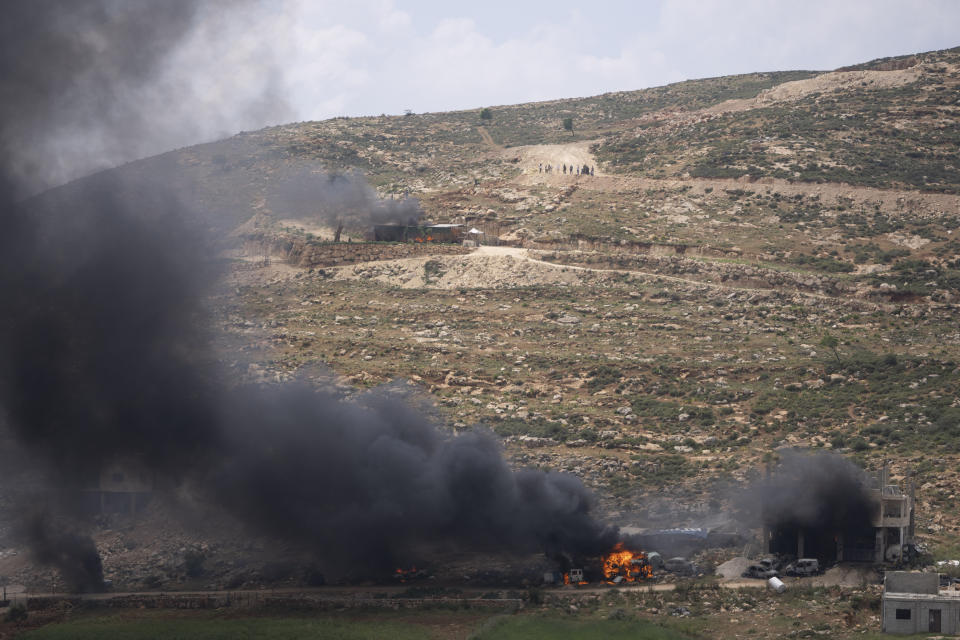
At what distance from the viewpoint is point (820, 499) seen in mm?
48594

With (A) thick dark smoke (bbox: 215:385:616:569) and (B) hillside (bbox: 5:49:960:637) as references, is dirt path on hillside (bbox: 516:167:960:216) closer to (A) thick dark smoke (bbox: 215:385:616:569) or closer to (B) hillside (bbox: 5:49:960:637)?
(B) hillside (bbox: 5:49:960:637)

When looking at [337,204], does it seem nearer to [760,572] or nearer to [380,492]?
[380,492]

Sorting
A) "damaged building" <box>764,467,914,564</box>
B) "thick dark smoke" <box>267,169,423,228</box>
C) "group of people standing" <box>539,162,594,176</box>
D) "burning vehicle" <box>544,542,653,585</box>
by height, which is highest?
"group of people standing" <box>539,162,594,176</box>

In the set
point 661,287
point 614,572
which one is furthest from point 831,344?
point 614,572

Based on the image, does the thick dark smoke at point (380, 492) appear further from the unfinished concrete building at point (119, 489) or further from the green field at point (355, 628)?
the green field at point (355, 628)

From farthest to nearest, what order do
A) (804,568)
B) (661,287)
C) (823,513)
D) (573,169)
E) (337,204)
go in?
(573,169) → (337,204) → (661,287) → (823,513) → (804,568)

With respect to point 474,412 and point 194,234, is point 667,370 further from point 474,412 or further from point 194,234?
point 194,234

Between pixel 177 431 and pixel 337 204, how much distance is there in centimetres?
4689

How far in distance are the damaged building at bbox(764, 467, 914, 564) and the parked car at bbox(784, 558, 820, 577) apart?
112 cm

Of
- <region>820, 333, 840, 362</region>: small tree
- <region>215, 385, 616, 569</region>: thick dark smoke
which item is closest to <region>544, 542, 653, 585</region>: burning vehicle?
<region>215, 385, 616, 569</region>: thick dark smoke

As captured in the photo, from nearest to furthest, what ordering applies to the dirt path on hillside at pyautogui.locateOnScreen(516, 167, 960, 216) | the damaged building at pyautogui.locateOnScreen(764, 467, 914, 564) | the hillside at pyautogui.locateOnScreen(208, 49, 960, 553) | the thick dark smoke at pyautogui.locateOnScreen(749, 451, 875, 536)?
the damaged building at pyautogui.locateOnScreen(764, 467, 914, 564)
the thick dark smoke at pyautogui.locateOnScreen(749, 451, 875, 536)
the hillside at pyautogui.locateOnScreen(208, 49, 960, 553)
the dirt path on hillside at pyautogui.locateOnScreen(516, 167, 960, 216)

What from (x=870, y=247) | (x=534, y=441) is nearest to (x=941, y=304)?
(x=870, y=247)

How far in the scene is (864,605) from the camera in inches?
1700

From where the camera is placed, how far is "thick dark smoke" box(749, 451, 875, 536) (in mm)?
47938
